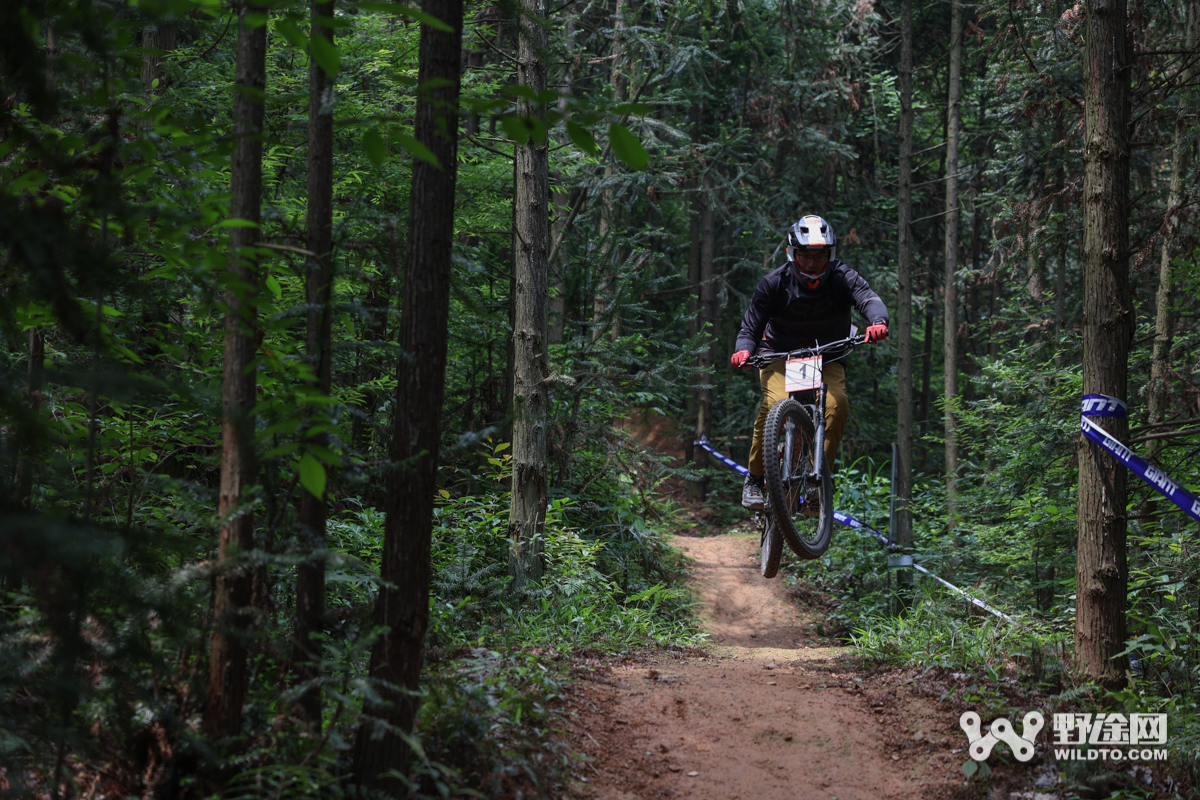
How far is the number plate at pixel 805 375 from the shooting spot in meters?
6.98

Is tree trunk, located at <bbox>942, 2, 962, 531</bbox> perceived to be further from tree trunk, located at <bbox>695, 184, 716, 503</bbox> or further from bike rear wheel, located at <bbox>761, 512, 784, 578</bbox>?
bike rear wheel, located at <bbox>761, 512, 784, 578</bbox>

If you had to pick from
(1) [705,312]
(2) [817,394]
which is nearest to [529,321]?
(2) [817,394]

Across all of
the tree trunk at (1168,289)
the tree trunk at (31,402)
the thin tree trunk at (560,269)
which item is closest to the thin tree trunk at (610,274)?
the thin tree trunk at (560,269)

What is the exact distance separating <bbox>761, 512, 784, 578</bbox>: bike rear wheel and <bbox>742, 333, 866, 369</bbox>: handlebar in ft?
4.24

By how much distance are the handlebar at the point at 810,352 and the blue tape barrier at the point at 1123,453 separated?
2.11 metres

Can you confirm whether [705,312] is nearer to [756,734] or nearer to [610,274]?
[610,274]

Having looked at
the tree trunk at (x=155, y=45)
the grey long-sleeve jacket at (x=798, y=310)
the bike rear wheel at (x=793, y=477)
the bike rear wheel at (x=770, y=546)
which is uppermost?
the tree trunk at (x=155, y=45)

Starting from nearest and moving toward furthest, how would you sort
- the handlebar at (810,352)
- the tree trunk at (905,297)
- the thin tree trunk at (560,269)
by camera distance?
1. the handlebar at (810,352)
2. the thin tree trunk at (560,269)
3. the tree trunk at (905,297)

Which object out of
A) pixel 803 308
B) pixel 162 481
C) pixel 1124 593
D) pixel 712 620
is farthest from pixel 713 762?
pixel 712 620

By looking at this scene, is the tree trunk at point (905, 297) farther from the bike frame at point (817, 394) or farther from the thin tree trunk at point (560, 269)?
the bike frame at point (817, 394)

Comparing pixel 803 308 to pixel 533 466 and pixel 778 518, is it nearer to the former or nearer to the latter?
pixel 778 518

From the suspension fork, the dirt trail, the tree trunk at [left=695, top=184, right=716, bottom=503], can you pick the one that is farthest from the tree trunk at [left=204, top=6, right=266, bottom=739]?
the tree trunk at [left=695, top=184, right=716, bottom=503]

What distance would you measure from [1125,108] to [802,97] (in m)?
14.5

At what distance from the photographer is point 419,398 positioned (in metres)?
3.15
